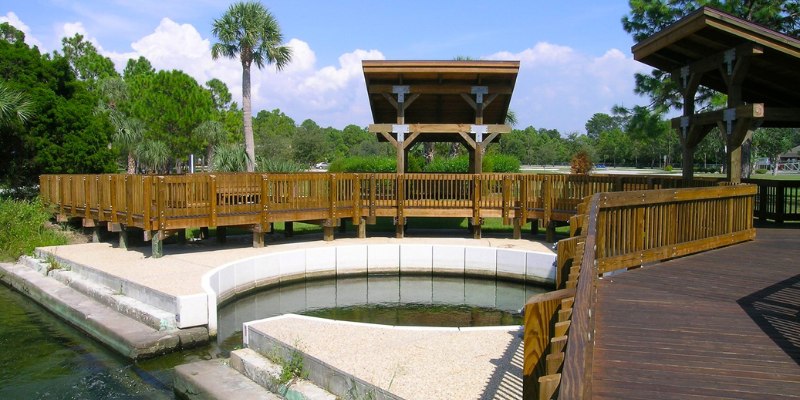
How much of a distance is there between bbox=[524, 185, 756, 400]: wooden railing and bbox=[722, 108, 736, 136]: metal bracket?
2.73 meters

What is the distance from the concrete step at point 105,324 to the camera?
29.7ft

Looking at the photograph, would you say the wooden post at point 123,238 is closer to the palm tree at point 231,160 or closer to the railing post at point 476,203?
the railing post at point 476,203

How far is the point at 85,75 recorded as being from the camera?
192 ft

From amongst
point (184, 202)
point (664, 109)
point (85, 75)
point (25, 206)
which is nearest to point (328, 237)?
point (184, 202)

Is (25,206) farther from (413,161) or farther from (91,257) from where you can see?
(413,161)

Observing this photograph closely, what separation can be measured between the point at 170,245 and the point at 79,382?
8560mm

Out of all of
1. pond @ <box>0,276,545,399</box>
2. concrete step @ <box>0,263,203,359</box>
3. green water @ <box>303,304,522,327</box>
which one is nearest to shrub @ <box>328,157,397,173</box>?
pond @ <box>0,276,545,399</box>

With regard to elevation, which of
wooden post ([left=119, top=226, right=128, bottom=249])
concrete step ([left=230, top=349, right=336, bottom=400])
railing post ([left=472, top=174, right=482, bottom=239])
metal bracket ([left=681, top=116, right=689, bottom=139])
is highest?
metal bracket ([left=681, top=116, right=689, bottom=139])

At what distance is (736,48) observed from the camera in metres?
12.5

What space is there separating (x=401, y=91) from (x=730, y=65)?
9.11 meters

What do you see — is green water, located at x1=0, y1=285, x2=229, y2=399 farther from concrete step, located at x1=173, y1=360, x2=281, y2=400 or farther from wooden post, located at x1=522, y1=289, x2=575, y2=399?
wooden post, located at x1=522, y1=289, x2=575, y2=399

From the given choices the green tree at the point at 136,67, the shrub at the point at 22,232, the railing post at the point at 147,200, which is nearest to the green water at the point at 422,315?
the railing post at the point at 147,200

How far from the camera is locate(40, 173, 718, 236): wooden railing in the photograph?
14.3 metres

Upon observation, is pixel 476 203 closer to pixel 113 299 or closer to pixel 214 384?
pixel 113 299
